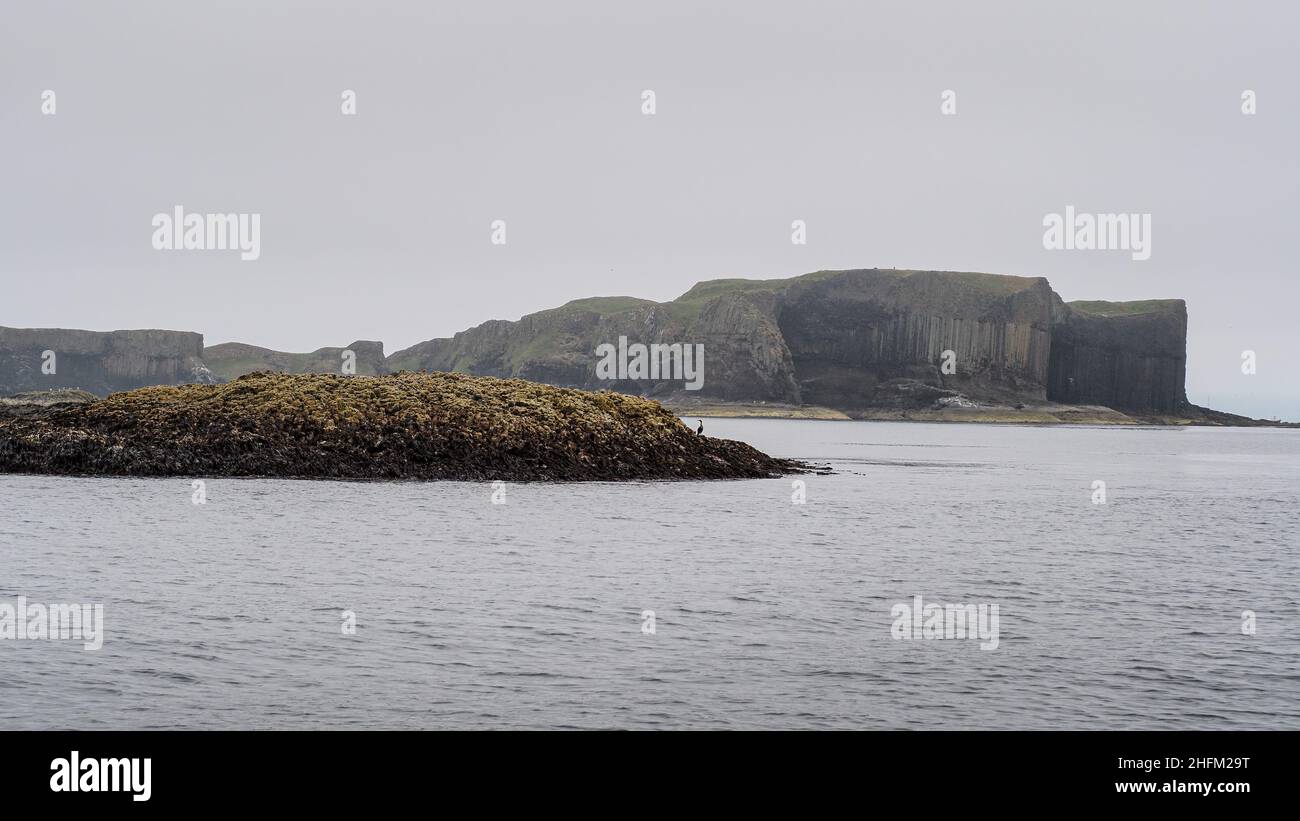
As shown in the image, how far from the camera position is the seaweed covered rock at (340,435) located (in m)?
→ 55.6

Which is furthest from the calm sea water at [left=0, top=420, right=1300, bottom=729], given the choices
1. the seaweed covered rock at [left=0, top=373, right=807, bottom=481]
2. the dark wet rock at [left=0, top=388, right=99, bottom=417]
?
the dark wet rock at [left=0, top=388, right=99, bottom=417]

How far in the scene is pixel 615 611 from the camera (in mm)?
24500

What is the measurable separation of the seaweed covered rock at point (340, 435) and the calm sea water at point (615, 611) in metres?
5.58

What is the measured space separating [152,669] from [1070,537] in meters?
33.3

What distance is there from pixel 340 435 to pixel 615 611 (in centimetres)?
3555

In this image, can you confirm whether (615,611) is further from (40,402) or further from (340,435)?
(40,402)

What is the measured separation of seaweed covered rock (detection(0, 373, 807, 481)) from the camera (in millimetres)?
55625

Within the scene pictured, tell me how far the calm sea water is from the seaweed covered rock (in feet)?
18.3
